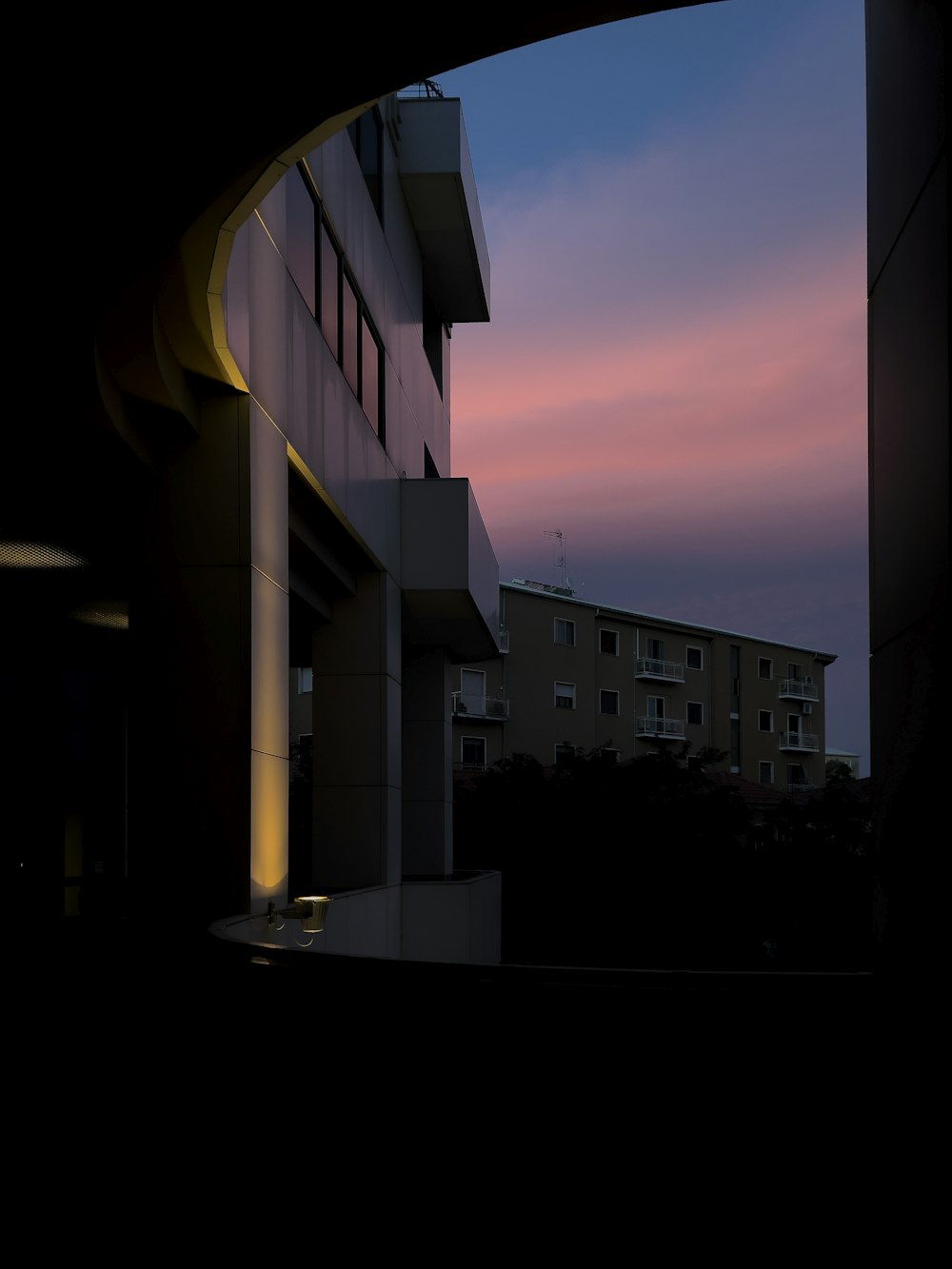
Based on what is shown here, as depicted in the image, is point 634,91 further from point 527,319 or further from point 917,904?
point 917,904

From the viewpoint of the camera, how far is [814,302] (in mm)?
126375

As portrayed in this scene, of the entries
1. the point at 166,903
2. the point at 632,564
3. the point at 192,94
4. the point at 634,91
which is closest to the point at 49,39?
the point at 192,94

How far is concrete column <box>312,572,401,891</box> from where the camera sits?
18.2m

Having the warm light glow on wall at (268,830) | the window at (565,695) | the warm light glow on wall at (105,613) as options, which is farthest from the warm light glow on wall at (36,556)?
the window at (565,695)

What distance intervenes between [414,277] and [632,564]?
123693 mm

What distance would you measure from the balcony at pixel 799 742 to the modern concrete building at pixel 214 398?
208 feet

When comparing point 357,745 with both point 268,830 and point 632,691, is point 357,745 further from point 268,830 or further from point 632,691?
point 632,691

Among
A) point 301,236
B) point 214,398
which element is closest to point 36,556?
point 214,398

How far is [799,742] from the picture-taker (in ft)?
250

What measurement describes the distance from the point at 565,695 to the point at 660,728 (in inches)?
308

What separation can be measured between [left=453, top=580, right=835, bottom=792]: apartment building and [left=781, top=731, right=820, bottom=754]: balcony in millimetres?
94

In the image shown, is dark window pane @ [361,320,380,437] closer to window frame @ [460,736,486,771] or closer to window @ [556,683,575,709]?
window frame @ [460,736,486,771]

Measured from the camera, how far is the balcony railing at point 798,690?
74.9 meters

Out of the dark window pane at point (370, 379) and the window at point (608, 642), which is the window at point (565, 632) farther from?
the dark window pane at point (370, 379)
